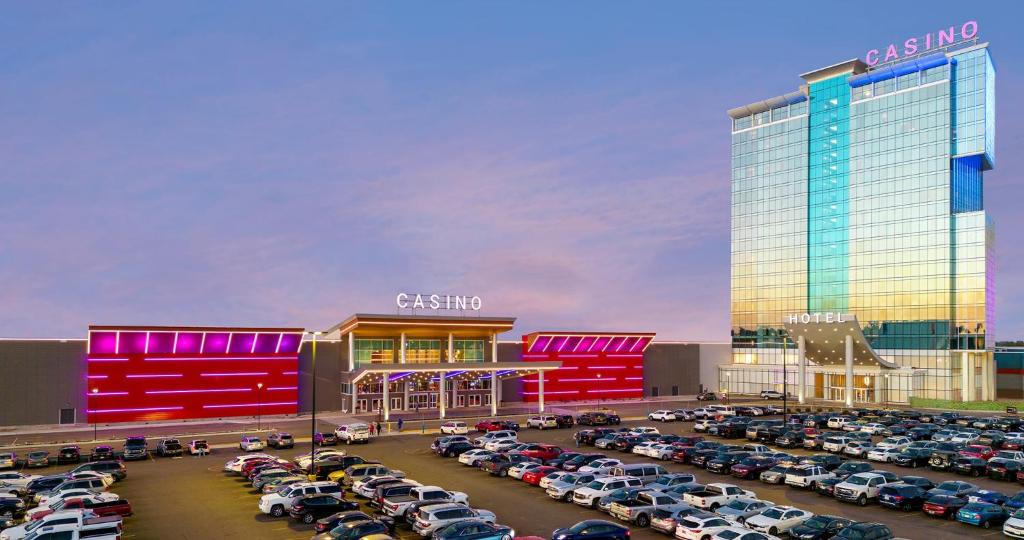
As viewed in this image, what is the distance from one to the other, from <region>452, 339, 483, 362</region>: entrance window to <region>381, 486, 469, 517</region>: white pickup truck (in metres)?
55.7

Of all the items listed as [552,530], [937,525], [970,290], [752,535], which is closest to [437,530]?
[552,530]

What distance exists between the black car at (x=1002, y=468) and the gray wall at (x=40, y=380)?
252ft

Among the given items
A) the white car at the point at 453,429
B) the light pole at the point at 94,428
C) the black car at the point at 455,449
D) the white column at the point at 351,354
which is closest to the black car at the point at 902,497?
the black car at the point at 455,449

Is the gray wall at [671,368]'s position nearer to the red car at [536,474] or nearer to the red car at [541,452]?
the red car at [541,452]

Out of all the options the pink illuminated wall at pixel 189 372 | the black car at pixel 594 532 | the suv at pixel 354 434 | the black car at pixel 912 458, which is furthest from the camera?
the pink illuminated wall at pixel 189 372

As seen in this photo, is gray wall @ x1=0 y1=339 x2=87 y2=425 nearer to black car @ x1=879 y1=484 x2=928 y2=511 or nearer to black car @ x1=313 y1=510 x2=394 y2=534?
black car @ x1=313 y1=510 x2=394 y2=534

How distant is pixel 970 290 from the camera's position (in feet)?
353

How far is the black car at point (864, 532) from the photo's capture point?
30.8m

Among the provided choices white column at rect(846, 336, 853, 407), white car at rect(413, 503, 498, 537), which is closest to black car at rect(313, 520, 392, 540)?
white car at rect(413, 503, 498, 537)

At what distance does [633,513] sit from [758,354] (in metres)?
99.5

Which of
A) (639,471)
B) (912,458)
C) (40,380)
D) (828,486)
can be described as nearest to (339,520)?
(639,471)

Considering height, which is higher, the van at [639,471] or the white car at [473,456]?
the van at [639,471]

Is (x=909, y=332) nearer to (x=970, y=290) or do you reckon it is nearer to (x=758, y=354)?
(x=970, y=290)

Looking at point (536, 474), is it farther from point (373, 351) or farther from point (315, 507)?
point (373, 351)
